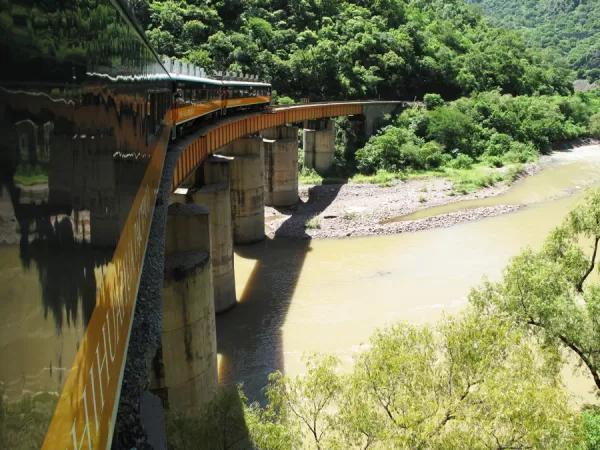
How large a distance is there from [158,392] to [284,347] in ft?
18.9

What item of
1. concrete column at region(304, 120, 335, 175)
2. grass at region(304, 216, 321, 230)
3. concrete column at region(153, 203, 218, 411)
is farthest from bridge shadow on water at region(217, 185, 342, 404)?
concrete column at region(304, 120, 335, 175)

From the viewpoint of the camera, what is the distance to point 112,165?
424 centimetres

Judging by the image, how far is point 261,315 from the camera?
20.0 m

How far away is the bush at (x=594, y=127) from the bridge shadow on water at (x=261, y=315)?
43.5 m

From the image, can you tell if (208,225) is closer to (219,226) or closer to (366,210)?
(219,226)

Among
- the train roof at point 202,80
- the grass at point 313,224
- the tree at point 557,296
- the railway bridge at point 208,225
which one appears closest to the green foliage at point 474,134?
the railway bridge at point 208,225

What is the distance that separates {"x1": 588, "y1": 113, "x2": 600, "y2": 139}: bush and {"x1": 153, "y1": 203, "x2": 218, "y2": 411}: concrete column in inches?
2260

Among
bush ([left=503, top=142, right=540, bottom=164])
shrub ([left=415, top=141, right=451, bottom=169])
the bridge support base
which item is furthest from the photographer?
bush ([left=503, top=142, right=540, bottom=164])

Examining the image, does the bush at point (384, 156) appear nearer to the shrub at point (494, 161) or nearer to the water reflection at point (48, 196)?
the shrub at point (494, 161)

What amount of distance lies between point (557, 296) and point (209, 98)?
12670mm

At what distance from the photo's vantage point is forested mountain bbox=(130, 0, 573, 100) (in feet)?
185

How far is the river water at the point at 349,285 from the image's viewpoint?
17500mm

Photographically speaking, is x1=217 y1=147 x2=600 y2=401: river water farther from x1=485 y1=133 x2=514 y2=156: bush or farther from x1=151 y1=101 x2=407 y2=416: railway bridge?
x1=485 y1=133 x2=514 y2=156: bush

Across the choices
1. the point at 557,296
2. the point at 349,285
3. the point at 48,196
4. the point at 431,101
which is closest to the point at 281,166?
the point at 349,285
